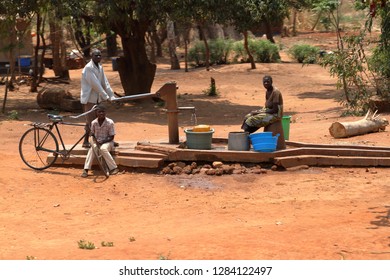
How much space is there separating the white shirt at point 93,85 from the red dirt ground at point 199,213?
1.11 m

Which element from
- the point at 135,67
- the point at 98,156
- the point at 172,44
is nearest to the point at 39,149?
the point at 98,156

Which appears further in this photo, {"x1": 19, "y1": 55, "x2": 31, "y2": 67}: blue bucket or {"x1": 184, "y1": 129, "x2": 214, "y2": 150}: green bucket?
{"x1": 19, "y1": 55, "x2": 31, "y2": 67}: blue bucket

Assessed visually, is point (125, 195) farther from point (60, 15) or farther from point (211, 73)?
point (211, 73)

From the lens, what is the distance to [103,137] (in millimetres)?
11242

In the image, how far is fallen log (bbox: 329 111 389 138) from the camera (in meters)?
13.4

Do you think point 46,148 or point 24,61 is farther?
point 24,61

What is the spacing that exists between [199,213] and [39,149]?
342 cm

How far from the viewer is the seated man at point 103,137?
11.1 metres

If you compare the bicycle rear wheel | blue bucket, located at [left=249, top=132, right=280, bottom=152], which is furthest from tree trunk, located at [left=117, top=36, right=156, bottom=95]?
blue bucket, located at [left=249, top=132, right=280, bottom=152]

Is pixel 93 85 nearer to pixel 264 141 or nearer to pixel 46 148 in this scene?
pixel 46 148

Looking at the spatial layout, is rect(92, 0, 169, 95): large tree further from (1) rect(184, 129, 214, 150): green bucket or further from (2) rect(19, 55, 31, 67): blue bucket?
(2) rect(19, 55, 31, 67): blue bucket

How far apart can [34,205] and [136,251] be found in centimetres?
314

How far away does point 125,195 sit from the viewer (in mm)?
10180

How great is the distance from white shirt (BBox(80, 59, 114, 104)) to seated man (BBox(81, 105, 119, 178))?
0.46 metres
